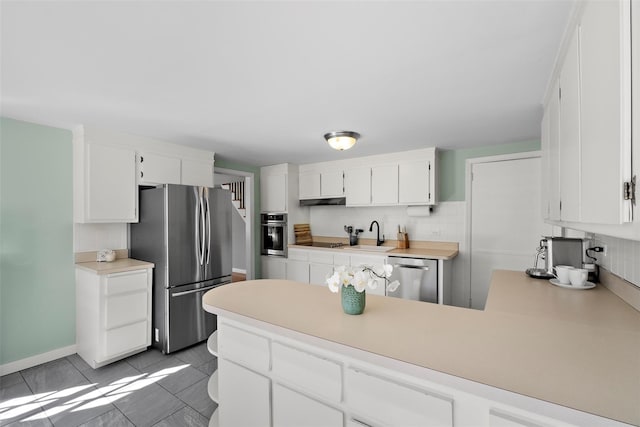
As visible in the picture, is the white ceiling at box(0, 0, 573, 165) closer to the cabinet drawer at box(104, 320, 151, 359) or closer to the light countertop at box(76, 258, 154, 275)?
the light countertop at box(76, 258, 154, 275)

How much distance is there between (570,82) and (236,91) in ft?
6.37

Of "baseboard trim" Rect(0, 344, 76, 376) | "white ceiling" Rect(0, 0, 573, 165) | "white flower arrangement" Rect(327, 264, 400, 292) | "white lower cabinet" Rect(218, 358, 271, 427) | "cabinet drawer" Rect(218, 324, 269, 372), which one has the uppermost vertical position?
"white ceiling" Rect(0, 0, 573, 165)

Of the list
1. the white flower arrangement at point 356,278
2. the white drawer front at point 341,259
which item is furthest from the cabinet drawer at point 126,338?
the white flower arrangement at point 356,278

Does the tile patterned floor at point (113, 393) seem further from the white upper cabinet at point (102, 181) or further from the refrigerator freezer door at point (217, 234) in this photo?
the white upper cabinet at point (102, 181)

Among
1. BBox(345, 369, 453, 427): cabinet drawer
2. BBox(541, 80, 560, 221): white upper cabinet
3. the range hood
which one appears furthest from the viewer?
the range hood

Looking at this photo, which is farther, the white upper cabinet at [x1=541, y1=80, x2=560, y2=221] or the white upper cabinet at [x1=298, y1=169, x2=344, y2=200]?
the white upper cabinet at [x1=298, y1=169, x2=344, y2=200]

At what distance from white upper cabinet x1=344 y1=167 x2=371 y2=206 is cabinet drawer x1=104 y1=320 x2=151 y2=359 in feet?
10.1

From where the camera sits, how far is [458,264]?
3.98m

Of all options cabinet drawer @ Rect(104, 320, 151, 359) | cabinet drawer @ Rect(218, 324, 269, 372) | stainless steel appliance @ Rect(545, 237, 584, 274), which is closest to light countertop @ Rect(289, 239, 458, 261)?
stainless steel appliance @ Rect(545, 237, 584, 274)

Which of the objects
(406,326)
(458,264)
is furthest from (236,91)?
(458,264)

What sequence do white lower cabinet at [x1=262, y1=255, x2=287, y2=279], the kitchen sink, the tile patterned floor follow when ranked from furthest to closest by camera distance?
white lower cabinet at [x1=262, y1=255, x2=287, y2=279]
the kitchen sink
the tile patterned floor

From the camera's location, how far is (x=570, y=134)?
1.36 m

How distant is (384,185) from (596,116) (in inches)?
127

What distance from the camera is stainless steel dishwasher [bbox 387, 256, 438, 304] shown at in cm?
354
